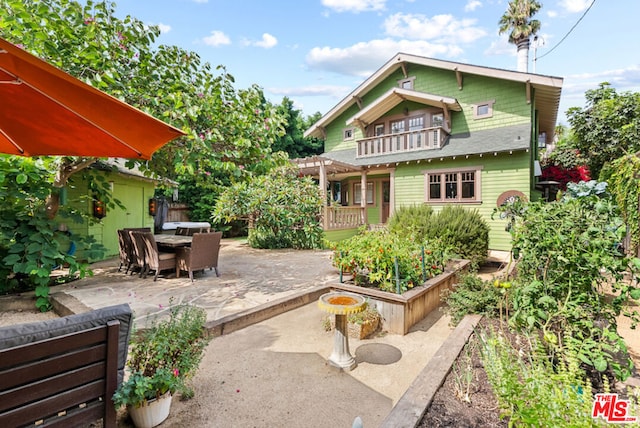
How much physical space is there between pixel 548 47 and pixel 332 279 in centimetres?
1529

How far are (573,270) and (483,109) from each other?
11.7m

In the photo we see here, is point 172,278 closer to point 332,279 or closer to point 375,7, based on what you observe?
point 332,279

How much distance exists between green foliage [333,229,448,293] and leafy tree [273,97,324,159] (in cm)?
1867

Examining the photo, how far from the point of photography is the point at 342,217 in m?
12.7

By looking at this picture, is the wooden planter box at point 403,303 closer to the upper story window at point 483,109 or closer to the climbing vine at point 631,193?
the climbing vine at point 631,193

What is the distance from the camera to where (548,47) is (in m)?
13.7

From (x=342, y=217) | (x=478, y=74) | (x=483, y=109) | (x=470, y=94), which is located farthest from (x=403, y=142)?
(x=342, y=217)

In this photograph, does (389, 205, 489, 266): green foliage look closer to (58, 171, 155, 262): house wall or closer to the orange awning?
the orange awning

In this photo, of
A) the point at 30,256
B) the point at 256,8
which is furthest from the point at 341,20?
the point at 30,256

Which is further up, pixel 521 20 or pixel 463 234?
pixel 521 20

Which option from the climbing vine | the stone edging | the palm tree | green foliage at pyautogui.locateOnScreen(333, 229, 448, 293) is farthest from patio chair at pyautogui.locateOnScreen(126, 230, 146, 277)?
the palm tree

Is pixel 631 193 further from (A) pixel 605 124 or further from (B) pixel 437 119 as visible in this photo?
(A) pixel 605 124

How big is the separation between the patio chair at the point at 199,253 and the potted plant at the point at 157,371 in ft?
12.4

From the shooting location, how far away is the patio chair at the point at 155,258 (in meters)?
6.20
